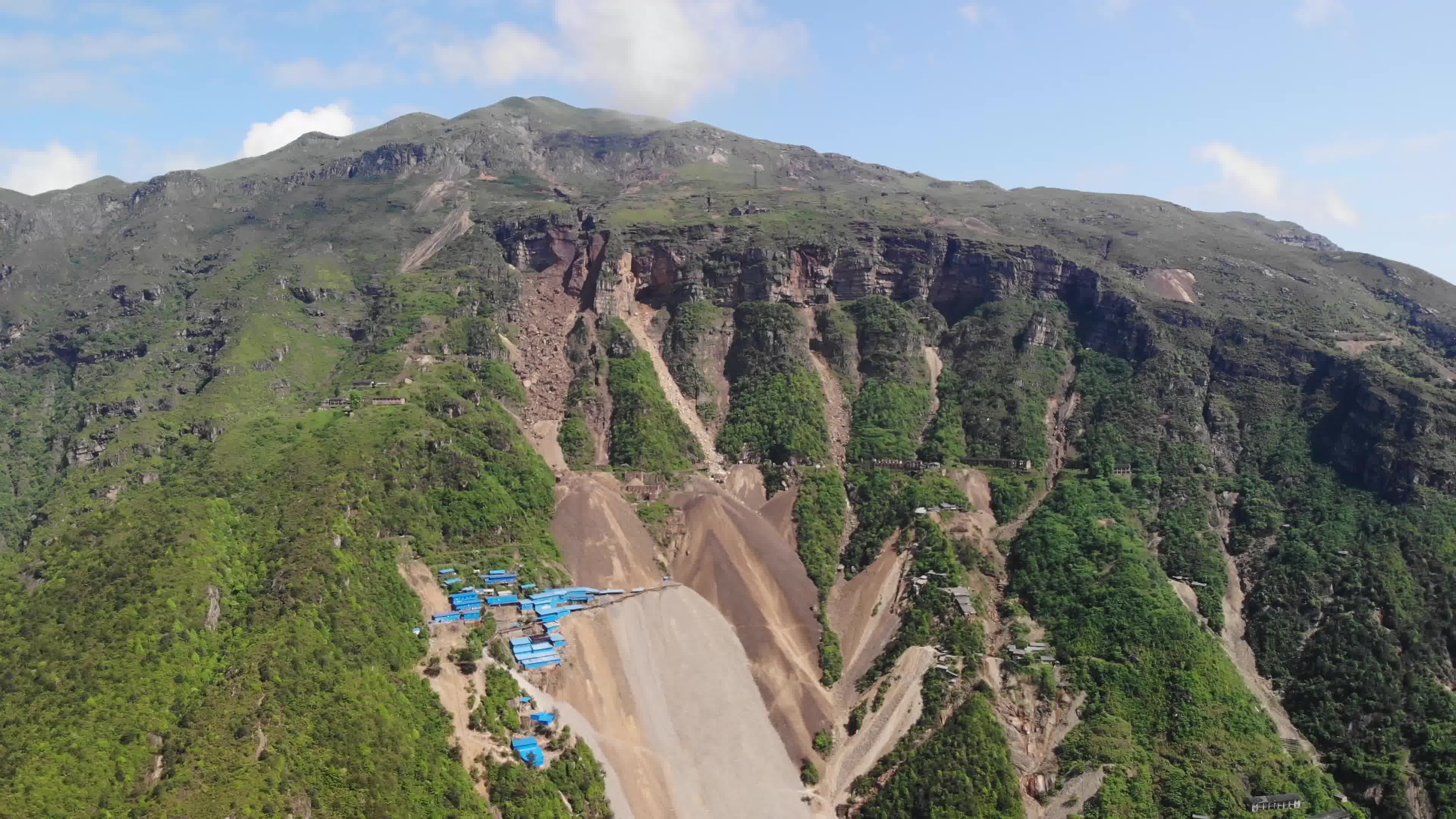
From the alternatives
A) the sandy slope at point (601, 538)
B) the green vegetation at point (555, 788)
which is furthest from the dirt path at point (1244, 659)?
the green vegetation at point (555, 788)

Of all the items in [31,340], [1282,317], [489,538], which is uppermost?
[1282,317]

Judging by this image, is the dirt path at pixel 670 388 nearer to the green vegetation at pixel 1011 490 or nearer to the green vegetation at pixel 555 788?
the green vegetation at pixel 1011 490

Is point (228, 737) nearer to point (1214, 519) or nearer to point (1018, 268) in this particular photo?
point (1214, 519)

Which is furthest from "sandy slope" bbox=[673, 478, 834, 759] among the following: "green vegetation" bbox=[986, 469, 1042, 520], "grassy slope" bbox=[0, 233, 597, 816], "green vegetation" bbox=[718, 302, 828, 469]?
"green vegetation" bbox=[986, 469, 1042, 520]

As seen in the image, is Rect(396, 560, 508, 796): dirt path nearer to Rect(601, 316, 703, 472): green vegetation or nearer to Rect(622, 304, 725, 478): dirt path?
Rect(601, 316, 703, 472): green vegetation

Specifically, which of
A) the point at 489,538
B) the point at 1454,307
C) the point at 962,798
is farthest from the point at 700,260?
the point at 1454,307
